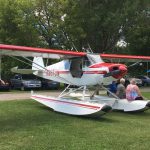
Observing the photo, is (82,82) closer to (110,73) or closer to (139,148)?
(110,73)

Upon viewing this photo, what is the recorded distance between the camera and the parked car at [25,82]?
34094 millimetres

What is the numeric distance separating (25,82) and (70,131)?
22.1 meters

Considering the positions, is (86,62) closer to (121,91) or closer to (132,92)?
(121,91)

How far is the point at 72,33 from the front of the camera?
4062cm

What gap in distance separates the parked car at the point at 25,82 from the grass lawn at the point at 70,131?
16770 millimetres

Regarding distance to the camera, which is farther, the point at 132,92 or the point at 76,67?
the point at 76,67

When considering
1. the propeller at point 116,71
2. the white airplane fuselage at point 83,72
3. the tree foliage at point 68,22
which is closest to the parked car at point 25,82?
the tree foliage at point 68,22

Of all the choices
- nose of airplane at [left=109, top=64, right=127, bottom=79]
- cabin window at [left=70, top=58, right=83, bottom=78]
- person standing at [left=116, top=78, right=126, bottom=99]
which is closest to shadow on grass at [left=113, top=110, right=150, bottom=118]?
person standing at [left=116, top=78, right=126, bottom=99]

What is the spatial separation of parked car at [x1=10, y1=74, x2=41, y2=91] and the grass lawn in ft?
55.0

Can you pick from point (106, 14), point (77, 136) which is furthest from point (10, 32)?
point (77, 136)

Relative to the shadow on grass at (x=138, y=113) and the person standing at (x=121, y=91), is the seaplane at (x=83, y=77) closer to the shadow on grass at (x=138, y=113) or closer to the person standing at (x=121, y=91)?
the shadow on grass at (x=138, y=113)

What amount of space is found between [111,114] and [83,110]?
1.82 meters

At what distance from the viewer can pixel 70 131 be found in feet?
40.7

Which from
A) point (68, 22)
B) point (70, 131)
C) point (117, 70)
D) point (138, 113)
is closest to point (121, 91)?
point (138, 113)
